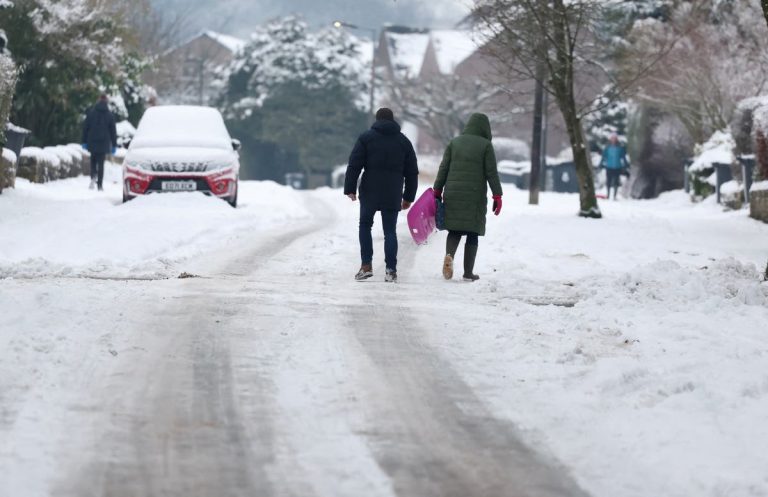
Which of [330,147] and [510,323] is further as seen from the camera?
[330,147]

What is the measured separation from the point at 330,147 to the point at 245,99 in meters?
4.89

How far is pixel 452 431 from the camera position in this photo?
5418 mm

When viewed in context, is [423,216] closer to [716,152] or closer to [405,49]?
[716,152]

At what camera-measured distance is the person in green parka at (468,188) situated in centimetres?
1163

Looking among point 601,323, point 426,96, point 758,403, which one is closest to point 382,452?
point 758,403

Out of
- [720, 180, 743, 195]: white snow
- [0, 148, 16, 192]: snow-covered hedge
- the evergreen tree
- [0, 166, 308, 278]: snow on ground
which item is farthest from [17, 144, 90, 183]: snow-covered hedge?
the evergreen tree

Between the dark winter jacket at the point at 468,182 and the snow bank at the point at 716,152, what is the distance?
14.7 m

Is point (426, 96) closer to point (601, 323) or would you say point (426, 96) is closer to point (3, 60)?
point (3, 60)

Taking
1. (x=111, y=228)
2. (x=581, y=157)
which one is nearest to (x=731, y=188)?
(x=581, y=157)

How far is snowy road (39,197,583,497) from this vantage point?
461 cm

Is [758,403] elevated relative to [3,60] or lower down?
lower down

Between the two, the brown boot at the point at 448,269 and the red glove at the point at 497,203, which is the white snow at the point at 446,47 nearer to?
the red glove at the point at 497,203

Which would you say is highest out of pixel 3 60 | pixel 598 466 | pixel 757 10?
pixel 757 10

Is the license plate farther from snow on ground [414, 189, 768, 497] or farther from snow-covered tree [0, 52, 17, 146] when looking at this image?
snow on ground [414, 189, 768, 497]
